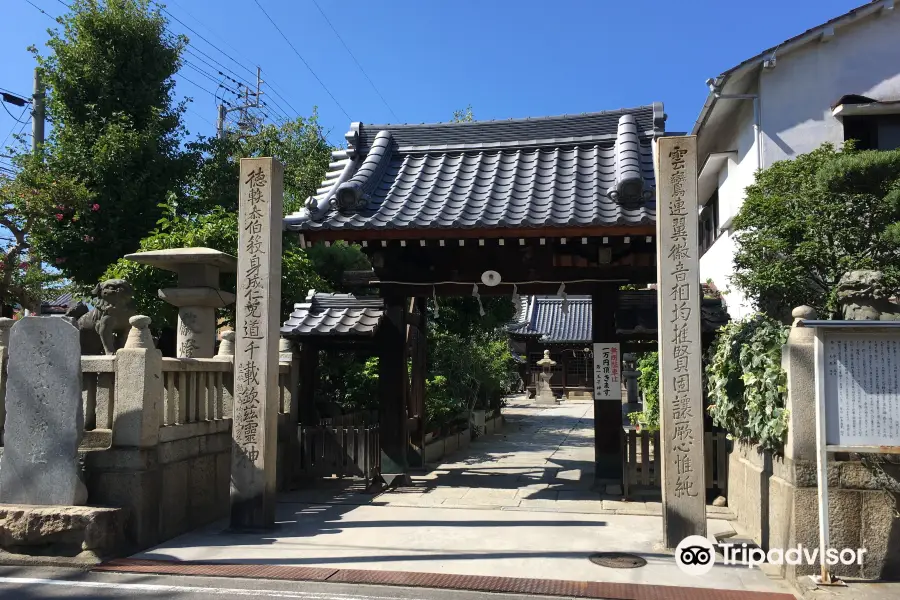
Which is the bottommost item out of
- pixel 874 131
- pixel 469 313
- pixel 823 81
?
pixel 469 313

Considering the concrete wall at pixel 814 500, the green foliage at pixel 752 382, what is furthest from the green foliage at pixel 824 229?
the concrete wall at pixel 814 500

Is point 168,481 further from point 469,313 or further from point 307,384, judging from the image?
point 469,313

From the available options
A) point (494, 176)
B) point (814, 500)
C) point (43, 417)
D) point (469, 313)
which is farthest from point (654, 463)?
point (43, 417)

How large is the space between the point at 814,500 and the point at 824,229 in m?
4.19

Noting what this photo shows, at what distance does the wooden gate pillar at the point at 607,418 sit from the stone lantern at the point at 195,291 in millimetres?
5579

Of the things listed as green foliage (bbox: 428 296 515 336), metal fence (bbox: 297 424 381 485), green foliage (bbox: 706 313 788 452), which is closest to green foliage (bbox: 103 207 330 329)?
metal fence (bbox: 297 424 381 485)

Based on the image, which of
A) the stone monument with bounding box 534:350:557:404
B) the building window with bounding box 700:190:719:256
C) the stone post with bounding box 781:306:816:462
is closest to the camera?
the stone post with bounding box 781:306:816:462

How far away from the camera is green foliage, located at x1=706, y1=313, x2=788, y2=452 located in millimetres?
6266

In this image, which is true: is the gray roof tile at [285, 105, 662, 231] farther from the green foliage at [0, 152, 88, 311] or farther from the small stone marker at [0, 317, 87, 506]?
the green foliage at [0, 152, 88, 311]

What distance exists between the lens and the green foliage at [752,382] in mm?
6266

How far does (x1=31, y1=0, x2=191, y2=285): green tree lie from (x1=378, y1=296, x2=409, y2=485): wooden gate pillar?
7679 millimetres

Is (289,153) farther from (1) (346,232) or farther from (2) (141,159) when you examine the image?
(1) (346,232)

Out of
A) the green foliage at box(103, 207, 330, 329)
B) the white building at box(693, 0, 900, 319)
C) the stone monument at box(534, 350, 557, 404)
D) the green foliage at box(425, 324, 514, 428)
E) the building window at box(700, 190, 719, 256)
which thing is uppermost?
the white building at box(693, 0, 900, 319)

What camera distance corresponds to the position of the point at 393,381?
429 inches
